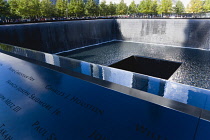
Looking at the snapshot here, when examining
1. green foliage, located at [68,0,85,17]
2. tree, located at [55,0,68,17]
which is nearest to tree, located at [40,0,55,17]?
tree, located at [55,0,68,17]

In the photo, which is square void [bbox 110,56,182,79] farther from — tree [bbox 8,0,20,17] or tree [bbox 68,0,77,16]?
tree [bbox 68,0,77,16]

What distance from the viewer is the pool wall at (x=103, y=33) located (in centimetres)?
1253

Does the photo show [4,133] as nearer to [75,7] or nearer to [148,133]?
[148,133]

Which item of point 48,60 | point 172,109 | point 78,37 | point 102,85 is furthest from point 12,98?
point 78,37

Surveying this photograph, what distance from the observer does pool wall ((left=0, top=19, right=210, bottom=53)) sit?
1253 cm

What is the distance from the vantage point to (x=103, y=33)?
20578 millimetres

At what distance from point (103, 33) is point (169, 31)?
23.9ft

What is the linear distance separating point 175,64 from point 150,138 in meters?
11.3

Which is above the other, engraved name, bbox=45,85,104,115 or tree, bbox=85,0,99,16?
tree, bbox=85,0,99,16

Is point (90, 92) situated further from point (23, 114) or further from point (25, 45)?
point (25, 45)

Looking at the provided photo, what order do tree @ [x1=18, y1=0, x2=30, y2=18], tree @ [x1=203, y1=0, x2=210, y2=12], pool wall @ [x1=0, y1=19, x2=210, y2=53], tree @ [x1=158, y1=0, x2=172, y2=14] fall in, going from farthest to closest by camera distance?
tree @ [x1=158, y1=0, x2=172, y2=14]
tree @ [x1=203, y1=0, x2=210, y2=12]
tree @ [x1=18, y1=0, x2=30, y2=18]
pool wall @ [x1=0, y1=19, x2=210, y2=53]

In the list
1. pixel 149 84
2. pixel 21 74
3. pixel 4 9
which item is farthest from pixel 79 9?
pixel 149 84

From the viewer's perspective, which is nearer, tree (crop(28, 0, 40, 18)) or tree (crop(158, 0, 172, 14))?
tree (crop(28, 0, 40, 18))

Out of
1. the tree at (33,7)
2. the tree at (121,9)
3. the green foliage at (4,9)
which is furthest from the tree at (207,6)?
the green foliage at (4,9)
